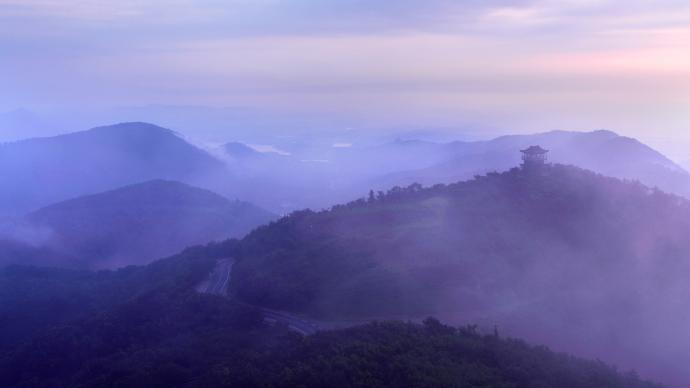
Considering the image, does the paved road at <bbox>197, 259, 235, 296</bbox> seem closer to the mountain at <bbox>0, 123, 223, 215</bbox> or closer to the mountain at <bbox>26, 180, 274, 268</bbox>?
the mountain at <bbox>26, 180, 274, 268</bbox>

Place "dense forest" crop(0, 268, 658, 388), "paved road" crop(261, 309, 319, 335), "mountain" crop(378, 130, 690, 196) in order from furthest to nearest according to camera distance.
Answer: "mountain" crop(378, 130, 690, 196) < "paved road" crop(261, 309, 319, 335) < "dense forest" crop(0, 268, 658, 388)

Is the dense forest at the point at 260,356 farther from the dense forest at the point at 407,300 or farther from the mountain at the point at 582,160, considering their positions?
the mountain at the point at 582,160

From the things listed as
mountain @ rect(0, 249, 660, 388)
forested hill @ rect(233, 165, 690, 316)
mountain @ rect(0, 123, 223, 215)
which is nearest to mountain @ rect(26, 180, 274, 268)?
mountain @ rect(0, 123, 223, 215)

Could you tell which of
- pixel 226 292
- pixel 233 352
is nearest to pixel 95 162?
pixel 226 292

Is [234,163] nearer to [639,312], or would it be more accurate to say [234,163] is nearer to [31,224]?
[31,224]

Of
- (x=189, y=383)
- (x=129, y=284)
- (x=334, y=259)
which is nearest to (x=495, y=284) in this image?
(x=334, y=259)

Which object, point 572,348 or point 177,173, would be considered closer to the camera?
point 572,348
